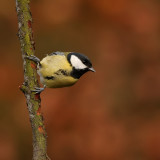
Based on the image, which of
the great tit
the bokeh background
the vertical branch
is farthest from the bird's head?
the bokeh background

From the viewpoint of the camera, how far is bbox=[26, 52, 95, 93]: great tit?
2.76 meters

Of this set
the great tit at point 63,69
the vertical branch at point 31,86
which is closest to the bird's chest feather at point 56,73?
the great tit at point 63,69

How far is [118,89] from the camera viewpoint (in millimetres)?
5961

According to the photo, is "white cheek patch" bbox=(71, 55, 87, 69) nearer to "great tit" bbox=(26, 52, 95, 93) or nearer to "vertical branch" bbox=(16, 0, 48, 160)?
"great tit" bbox=(26, 52, 95, 93)

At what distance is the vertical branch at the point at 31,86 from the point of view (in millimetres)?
2174

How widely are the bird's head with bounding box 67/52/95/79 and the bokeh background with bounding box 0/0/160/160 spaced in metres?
2.66

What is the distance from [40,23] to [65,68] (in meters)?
3.38

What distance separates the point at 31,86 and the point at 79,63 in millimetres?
647

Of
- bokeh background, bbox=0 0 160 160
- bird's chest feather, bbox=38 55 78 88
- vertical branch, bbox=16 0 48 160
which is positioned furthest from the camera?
bokeh background, bbox=0 0 160 160

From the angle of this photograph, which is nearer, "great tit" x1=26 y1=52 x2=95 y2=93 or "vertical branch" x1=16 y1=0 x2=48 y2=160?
"vertical branch" x1=16 y1=0 x2=48 y2=160

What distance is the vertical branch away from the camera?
217 cm

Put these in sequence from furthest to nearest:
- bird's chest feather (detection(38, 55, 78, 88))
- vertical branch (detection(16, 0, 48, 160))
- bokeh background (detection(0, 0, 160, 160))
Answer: bokeh background (detection(0, 0, 160, 160)) → bird's chest feather (detection(38, 55, 78, 88)) → vertical branch (detection(16, 0, 48, 160))

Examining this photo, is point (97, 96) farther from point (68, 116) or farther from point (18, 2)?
point (18, 2)

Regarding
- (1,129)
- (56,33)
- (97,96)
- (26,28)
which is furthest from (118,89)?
(26,28)
